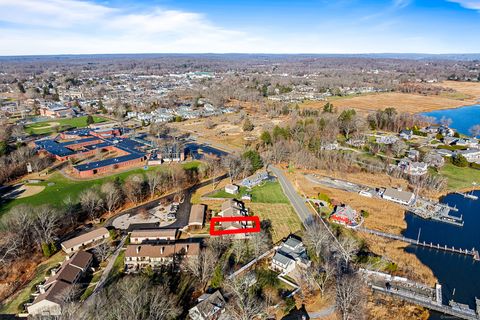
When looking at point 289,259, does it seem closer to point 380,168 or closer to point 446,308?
point 446,308

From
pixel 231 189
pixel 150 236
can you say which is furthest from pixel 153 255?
pixel 231 189

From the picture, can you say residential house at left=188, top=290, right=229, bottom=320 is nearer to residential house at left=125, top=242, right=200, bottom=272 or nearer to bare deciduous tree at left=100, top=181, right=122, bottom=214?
residential house at left=125, top=242, right=200, bottom=272

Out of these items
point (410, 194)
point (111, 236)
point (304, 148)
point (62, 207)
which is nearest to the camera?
point (111, 236)

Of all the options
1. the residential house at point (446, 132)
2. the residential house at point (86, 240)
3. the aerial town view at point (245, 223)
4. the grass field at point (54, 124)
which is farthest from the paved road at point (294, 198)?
the grass field at point (54, 124)

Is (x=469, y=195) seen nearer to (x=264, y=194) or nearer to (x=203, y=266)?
(x=264, y=194)

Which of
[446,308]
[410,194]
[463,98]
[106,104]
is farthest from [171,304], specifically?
[463,98]

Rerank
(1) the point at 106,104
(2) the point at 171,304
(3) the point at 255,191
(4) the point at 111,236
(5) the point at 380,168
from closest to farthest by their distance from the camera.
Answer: (2) the point at 171,304, (4) the point at 111,236, (3) the point at 255,191, (5) the point at 380,168, (1) the point at 106,104
